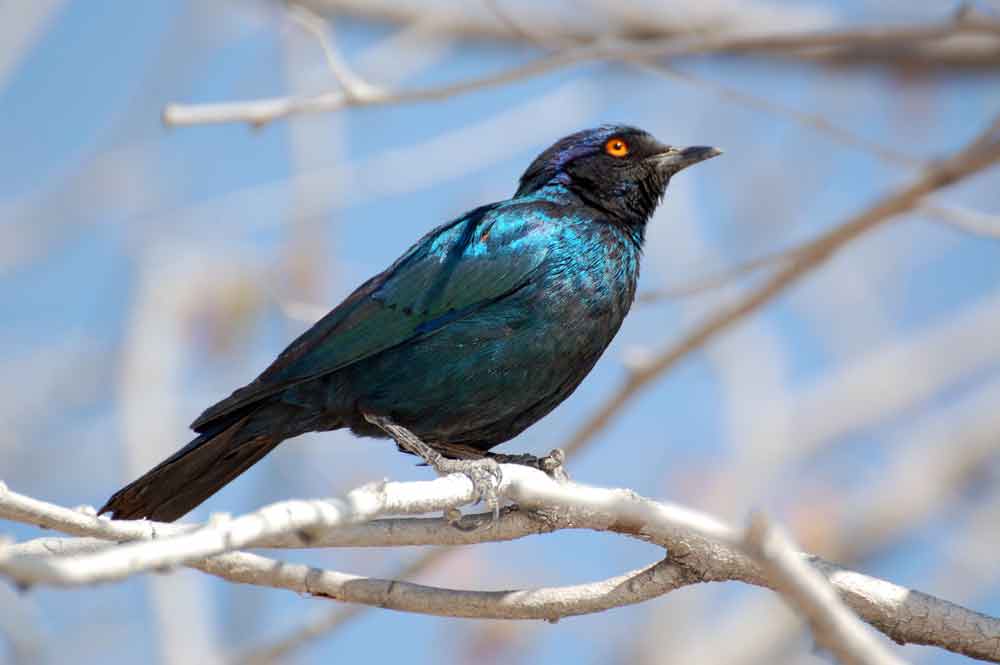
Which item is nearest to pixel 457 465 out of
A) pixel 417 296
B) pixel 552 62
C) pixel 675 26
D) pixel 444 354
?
pixel 444 354

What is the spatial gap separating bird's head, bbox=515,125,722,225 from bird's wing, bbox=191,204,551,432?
42cm

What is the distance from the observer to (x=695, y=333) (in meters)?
5.97

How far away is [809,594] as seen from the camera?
100 inches

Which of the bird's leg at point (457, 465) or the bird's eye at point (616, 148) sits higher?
the bird's eye at point (616, 148)

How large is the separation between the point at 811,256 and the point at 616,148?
950 millimetres

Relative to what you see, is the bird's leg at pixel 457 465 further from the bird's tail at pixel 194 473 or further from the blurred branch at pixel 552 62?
the blurred branch at pixel 552 62

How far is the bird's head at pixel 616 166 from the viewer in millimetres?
5746

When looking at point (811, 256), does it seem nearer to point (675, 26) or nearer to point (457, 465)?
point (457, 465)

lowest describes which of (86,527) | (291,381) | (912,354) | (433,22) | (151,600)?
(86,527)

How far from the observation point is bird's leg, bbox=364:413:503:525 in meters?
4.09

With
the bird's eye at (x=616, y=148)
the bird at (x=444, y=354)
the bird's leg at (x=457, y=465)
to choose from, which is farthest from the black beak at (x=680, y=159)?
the bird's leg at (x=457, y=465)

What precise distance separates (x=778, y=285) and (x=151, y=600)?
368cm

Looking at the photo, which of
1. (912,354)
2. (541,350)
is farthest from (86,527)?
(912,354)

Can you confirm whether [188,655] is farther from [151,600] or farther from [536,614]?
[536,614]
